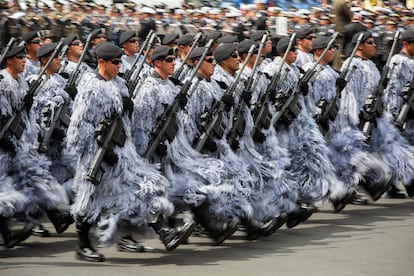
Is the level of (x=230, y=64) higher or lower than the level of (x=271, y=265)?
higher

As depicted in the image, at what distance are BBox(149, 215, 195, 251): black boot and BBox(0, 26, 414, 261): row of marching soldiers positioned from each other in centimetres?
1

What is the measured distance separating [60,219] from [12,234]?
71 centimetres

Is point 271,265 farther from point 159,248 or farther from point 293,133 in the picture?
point 293,133

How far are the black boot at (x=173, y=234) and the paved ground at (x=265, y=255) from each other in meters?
0.13

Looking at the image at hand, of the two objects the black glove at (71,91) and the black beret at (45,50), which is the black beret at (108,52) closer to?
the black glove at (71,91)

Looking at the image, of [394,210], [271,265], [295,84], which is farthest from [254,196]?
[394,210]

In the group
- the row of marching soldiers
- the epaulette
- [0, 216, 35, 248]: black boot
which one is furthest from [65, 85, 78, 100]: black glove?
[0, 216, 35, 248]: black boot

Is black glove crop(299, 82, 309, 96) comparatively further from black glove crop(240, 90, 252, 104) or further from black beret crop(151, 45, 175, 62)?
black beret crop(151, 45, 175, 62)

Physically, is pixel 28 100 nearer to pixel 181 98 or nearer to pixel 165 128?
pixel 165 128

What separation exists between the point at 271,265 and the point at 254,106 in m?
2.29

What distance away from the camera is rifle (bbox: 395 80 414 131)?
1180 centimetres

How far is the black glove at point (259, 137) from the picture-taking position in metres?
9.90

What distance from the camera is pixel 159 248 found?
909 cm

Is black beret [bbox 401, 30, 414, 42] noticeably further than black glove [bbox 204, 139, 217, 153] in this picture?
Yes
